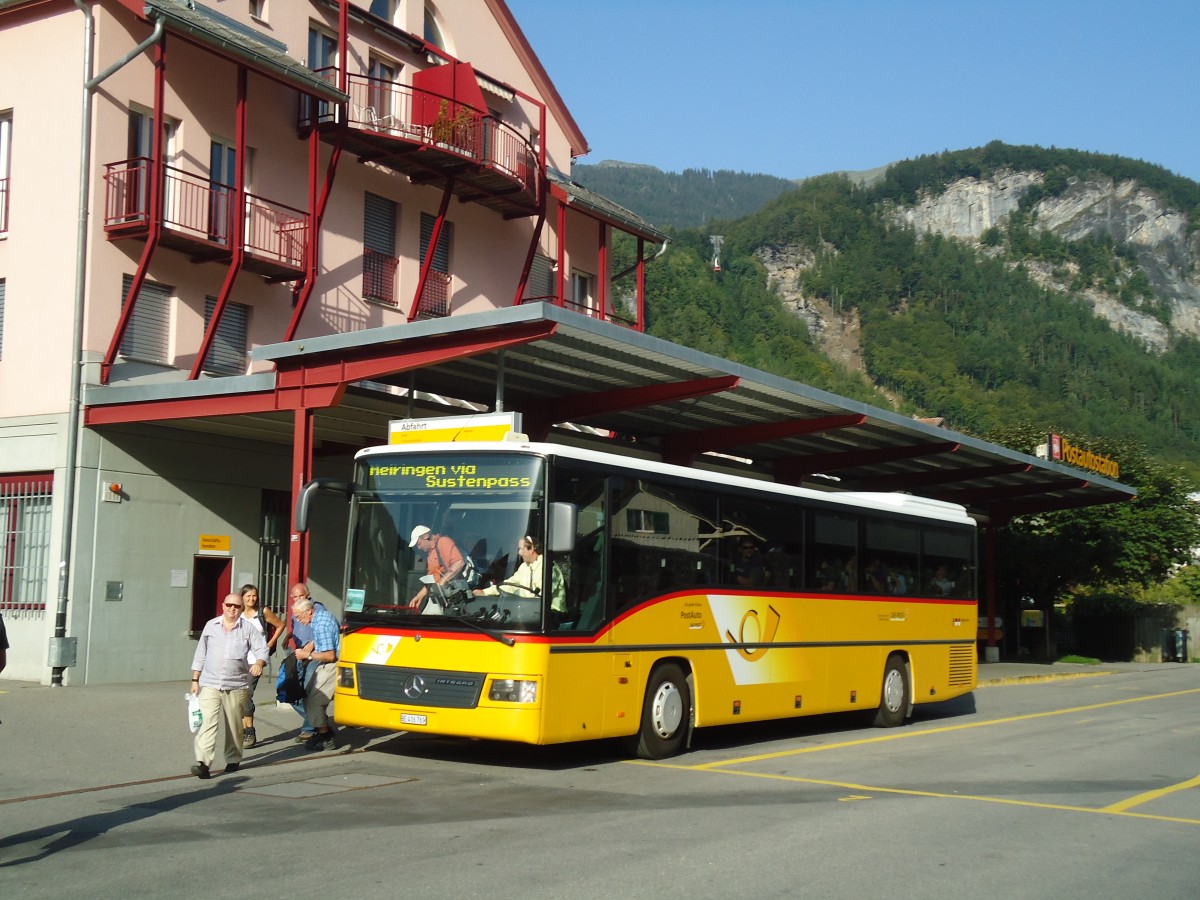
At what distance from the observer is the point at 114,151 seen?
19906 mm

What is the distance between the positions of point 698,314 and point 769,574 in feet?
404

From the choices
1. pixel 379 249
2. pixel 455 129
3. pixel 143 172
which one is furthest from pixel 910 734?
pixel 455 129

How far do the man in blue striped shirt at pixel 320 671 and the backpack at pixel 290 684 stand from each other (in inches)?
4.7

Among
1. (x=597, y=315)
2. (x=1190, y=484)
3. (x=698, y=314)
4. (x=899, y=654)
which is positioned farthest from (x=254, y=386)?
(x=698, y=314)

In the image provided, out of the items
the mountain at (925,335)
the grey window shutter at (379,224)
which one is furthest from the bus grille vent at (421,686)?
the mountain at (925,335)

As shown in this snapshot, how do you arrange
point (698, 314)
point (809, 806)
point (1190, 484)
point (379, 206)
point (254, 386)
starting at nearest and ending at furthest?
point (809, 806)
point (254, 386)
point (379, 206)
point (1190, 484)
point (698, 314)

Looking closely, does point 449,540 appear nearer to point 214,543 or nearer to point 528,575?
point 528,575

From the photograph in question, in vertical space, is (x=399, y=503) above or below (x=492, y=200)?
below

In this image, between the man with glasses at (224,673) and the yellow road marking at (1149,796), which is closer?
the yellow road marking at (1149,796)

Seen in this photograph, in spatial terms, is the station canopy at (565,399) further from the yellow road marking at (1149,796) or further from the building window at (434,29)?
the building window at (434,29)

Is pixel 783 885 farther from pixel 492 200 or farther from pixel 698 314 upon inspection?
pixel 698 314

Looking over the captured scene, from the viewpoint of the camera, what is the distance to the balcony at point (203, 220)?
19.7 metres

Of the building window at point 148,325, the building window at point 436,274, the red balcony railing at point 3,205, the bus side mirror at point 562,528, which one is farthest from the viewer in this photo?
the building window at point 436,274

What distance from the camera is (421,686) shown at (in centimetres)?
1167
